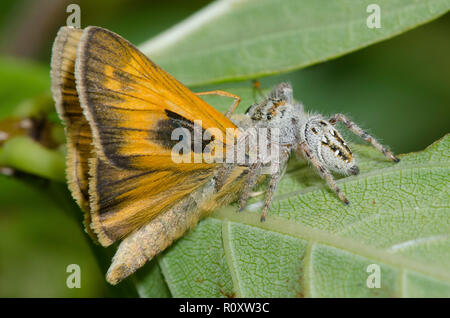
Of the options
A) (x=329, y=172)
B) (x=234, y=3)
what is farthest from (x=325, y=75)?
(x=329, y=172)

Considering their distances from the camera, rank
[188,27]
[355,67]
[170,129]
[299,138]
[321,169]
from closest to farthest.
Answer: [170,129]
[321,169]
[299,138]
[188,27]
[355,67]

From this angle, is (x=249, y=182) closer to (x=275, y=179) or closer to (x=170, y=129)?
(x=275, y=179)

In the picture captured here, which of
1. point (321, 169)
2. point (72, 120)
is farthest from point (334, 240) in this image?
point (72, 120)

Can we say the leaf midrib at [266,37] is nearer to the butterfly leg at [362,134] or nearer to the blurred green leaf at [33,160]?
the butterfly leg at [362,134]

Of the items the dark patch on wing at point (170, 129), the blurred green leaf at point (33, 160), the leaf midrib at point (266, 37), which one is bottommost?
the blurred green leaf at point (33, 160)

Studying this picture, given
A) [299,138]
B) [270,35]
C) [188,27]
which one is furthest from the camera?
[188,27]

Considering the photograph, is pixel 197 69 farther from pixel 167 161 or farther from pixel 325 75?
pixel 325 75

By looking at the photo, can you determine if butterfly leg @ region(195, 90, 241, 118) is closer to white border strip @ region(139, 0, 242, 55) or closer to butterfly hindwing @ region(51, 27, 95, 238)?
white border strip @ region(139, 0, 242, 55)

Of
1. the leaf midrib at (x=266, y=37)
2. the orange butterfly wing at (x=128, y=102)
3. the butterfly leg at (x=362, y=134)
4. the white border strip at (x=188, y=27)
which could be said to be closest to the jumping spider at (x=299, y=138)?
the butterfly leg at (x=362, y=134)
